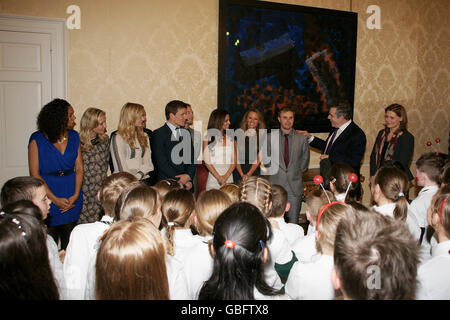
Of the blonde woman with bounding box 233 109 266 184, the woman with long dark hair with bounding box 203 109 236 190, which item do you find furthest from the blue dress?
the blonde woman with bounding box 233 109 266 184

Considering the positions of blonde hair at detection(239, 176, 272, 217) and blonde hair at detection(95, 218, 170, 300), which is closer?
blonde hair at detection(95, 218, 170, 300)

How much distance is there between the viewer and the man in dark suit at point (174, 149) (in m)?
3.90

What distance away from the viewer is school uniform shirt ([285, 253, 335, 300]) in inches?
67.4

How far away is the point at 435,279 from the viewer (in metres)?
1.64

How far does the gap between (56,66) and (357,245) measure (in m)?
3.56

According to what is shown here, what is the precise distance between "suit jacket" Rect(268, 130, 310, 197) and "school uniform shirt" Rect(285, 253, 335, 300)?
2.41 metres

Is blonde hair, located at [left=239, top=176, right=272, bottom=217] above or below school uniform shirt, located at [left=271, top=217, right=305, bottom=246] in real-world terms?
above

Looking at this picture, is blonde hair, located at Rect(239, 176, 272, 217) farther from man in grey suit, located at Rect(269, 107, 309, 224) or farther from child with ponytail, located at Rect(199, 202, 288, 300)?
man in grey suit, located at Rect(269, 107, 309, 224)

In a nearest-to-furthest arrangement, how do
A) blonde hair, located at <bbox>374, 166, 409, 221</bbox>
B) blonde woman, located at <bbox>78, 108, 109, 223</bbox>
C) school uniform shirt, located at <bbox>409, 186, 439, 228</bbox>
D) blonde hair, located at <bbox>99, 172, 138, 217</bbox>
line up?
blonde hair, located at <bbox>99, 172, 138, 217</bbox>
blonde hair, located at <bbox>374, 166, 409, 221</bbox>
school uniform shirt, located at <bbox>409, 186, 439, 228</bbox>
blonde woman, located at <bbox>78, 108, 109, 223</bbox>

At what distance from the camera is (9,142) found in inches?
150

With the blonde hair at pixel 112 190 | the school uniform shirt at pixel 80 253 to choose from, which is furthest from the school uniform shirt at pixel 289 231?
the school uniform shirt at pixel 80 253

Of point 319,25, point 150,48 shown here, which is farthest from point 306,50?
point 150,48

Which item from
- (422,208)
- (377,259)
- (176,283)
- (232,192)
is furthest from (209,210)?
(422,208)
